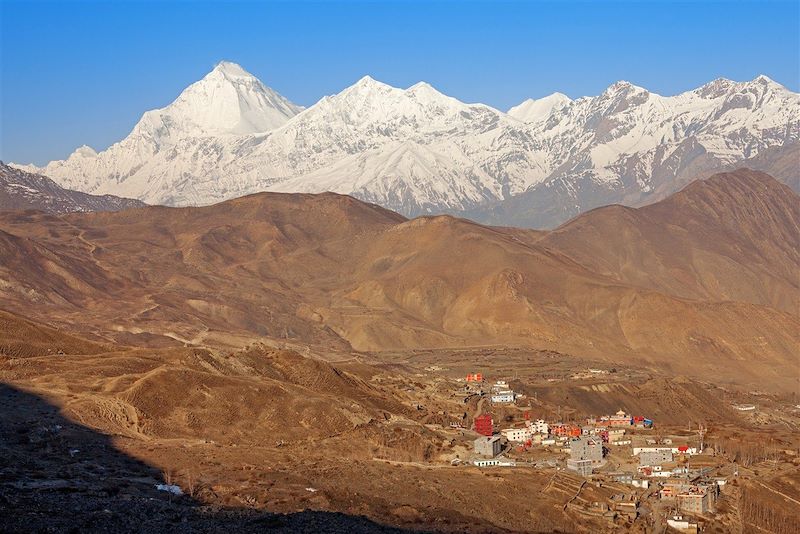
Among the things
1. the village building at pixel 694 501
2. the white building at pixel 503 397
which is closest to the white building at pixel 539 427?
the white building at pixel 503 397

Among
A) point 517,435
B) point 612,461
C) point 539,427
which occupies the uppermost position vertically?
point 539,427

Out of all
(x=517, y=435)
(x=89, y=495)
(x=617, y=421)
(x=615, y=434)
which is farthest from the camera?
(x=617, y=421)

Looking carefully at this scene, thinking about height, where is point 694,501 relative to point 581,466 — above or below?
below

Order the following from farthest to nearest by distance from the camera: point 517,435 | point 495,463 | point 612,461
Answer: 1. point 517,435
2. point 612,461
3. point 495,463

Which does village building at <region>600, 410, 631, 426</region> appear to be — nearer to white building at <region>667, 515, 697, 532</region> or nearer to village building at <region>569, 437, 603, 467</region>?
village building at <region>569, 437, 603, 467</region>

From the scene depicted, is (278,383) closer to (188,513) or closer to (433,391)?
(433,391)

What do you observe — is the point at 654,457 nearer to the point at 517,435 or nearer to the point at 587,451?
the point at 587,451

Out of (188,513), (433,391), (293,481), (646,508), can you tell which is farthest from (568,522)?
(433,391)

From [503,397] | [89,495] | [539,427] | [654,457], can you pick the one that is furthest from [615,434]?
[89,495]
